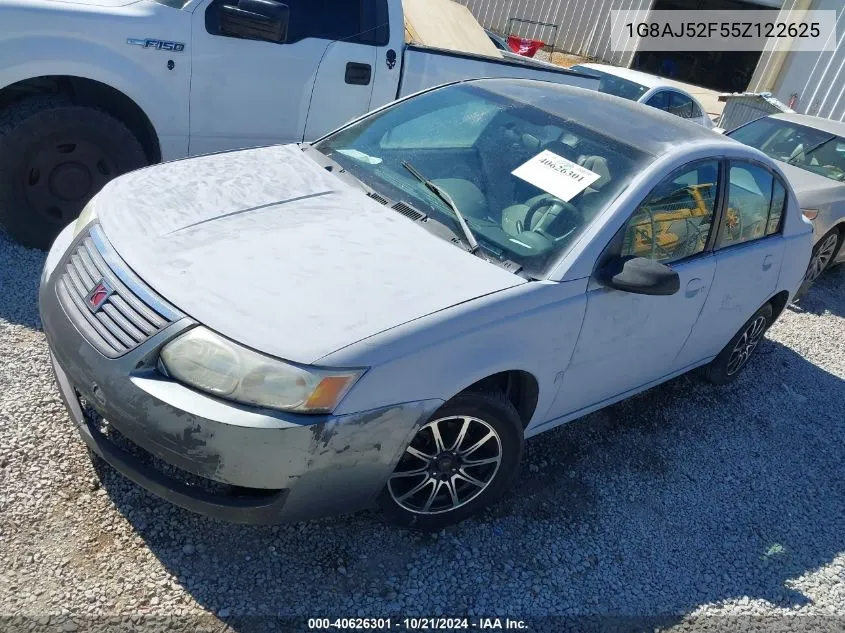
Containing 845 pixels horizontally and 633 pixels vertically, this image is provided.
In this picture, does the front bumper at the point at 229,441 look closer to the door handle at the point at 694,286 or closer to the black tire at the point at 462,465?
the black tire at the point at 462,465

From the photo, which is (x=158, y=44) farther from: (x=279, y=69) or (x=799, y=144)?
(x=799, y=144)

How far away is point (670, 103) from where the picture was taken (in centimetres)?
997

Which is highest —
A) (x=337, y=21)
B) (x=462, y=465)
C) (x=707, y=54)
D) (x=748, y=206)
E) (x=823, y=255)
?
(x=337, y=21)

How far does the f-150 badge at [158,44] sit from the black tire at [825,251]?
573 cm

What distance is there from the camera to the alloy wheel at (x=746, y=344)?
4.51 meters

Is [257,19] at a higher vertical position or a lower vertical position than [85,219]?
higher

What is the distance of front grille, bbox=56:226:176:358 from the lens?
7.89 feet

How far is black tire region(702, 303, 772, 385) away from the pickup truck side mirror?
3.38 m

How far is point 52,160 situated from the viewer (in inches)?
170

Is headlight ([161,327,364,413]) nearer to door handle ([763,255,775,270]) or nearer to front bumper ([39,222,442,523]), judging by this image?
front bumper ([39,222,442,523])

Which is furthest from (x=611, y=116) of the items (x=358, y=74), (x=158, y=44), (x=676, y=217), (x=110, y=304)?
(x=158, y=44)

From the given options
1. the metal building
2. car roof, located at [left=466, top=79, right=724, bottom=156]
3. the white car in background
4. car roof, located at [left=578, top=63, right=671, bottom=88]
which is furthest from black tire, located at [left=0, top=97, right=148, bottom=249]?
the metal building

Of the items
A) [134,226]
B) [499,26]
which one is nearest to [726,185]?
[134,226]

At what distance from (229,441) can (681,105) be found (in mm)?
9605
